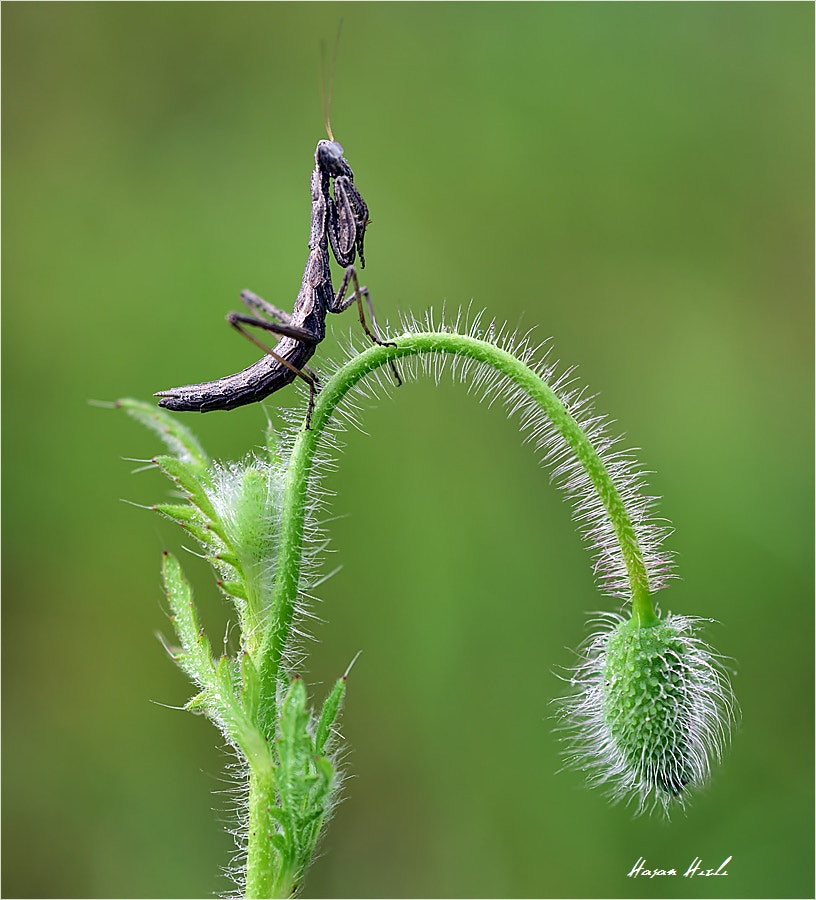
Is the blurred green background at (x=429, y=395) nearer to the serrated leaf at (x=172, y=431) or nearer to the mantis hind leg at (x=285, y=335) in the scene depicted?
the mantis hind leg at (x=285, y=335)

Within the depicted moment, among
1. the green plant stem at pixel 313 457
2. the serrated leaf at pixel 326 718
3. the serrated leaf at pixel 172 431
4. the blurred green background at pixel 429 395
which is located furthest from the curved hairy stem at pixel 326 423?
the blurred green background at pixel 429 395

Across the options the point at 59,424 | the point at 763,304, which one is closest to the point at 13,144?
the point at 59,424

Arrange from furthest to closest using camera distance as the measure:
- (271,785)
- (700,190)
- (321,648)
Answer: (700,190)
(321,648)
(271,785)

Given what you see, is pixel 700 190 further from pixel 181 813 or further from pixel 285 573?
pixel 181 813

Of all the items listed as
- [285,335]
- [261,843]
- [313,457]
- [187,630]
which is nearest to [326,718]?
[261,843]

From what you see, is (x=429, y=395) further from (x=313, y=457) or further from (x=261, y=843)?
(x=261, y=843)

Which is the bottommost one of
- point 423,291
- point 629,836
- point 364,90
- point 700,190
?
point 629,836

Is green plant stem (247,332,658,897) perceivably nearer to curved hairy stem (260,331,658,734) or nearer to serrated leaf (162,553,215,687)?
curved hairy stem (260,331,658,734)
